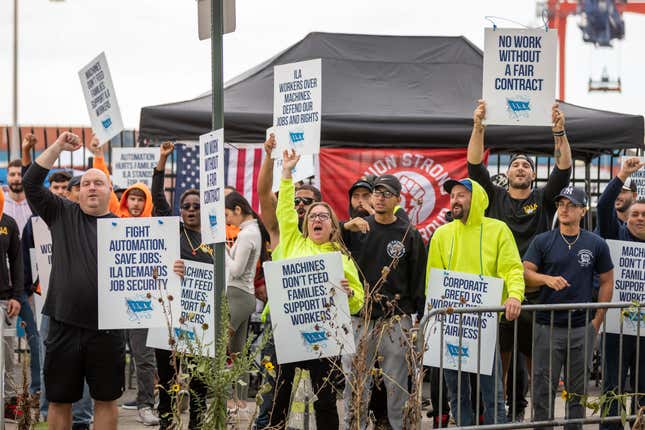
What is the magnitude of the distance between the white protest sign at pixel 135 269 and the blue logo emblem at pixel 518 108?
273 centimetres

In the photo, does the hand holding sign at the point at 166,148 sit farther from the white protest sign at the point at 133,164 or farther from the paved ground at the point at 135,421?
the white protest sign at the point at 133,164

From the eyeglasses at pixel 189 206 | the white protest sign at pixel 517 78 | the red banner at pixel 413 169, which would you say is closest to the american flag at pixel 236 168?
the red banner at pixel 413 169

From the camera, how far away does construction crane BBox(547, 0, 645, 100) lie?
48438 mm

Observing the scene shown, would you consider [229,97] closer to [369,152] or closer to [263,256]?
[369,152]

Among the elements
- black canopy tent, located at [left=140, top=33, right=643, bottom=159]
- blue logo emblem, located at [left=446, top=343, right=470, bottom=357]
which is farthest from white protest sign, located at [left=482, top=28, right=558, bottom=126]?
black canopy tent, located at [left=140, top=33, right=643, bottom=159]

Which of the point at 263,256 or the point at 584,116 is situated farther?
the point at 584,116

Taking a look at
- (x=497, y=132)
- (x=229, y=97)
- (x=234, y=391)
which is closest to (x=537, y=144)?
(x=497, y=132)

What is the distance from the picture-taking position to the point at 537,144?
39.5 feet

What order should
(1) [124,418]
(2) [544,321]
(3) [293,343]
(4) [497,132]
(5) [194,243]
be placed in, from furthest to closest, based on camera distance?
(4) [497,132] < (1) [124,418] < (5) [194,243] < (2) [544,321] < (3) [293,343]

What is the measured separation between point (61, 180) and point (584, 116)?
5.76 metres

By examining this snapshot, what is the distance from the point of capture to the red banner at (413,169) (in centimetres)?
1202

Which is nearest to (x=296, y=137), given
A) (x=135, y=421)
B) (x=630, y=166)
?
(x=630, y=166)

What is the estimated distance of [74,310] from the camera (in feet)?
23.6

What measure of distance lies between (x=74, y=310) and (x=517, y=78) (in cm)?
375
